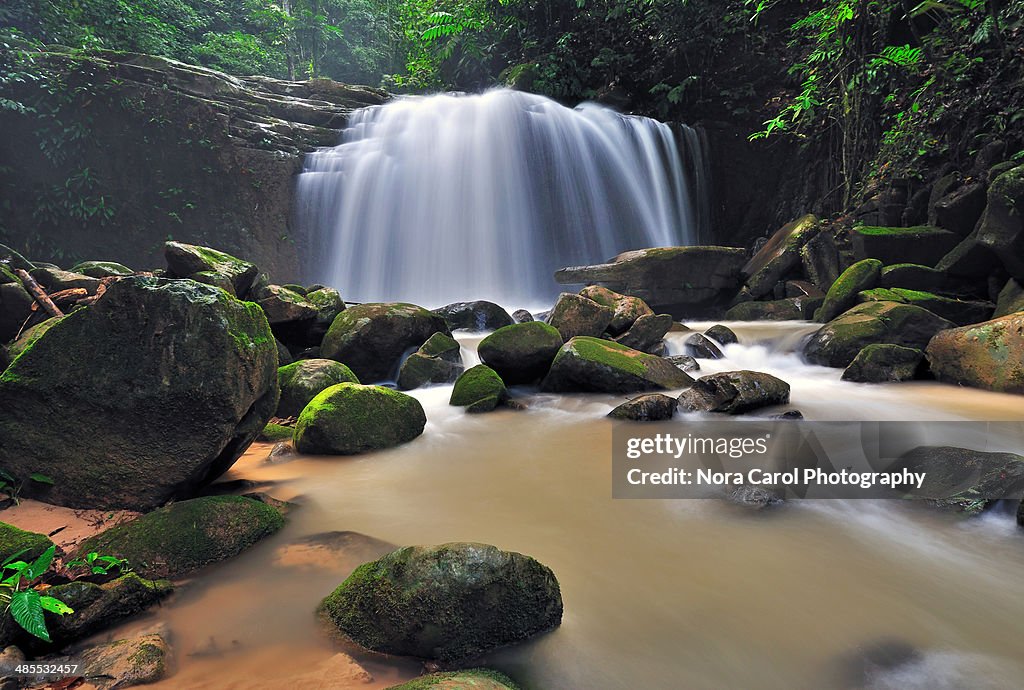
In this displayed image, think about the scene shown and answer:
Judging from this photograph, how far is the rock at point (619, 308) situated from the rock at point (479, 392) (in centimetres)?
273

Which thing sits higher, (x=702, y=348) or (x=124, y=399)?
(x=124, y=399)

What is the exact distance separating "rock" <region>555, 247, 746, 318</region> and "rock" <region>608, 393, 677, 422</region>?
19.0 ft

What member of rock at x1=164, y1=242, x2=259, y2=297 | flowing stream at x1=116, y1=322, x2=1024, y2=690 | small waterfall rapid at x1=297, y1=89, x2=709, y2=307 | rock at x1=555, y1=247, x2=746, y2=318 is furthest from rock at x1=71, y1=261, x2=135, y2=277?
rock at x1=555, y1=247, x2=746, y2=318

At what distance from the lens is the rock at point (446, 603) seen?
Answer: 2043 millimetres

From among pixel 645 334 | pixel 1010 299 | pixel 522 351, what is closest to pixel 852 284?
pixel 1010 299

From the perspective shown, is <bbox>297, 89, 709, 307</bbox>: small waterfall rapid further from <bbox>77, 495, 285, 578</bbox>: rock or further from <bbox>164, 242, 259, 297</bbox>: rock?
<bbox>77, 495, 285, 578</bbox>: rock

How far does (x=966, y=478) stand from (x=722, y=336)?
18.3ft

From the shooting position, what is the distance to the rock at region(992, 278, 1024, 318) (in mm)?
7363

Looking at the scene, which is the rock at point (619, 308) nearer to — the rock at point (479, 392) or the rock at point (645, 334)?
the rock at point (645, 334)

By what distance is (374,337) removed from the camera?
7383 mm

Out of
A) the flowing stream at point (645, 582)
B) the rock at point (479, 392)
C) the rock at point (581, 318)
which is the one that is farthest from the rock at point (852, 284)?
the flowing stream at point (645, 582)

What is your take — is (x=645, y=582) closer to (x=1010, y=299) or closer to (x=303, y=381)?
(x=303, y=381)

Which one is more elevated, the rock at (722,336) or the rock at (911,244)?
the rock at (911,244)

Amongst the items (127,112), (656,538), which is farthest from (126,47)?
(656,538)
